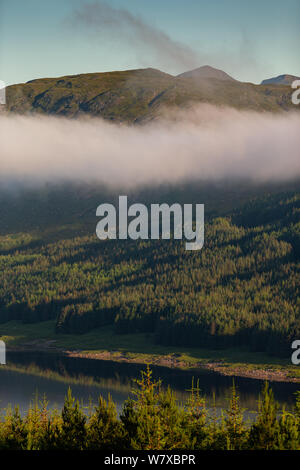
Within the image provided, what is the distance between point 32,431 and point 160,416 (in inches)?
669

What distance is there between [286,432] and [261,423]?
2.56 meters

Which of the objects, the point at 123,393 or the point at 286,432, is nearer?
the point at 286,432

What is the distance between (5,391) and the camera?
7657 inches

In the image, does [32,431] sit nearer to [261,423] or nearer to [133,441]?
[133,441]

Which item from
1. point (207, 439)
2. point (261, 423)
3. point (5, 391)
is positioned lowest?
point (5, 391)

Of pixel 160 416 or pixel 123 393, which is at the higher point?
pixel 160 416
